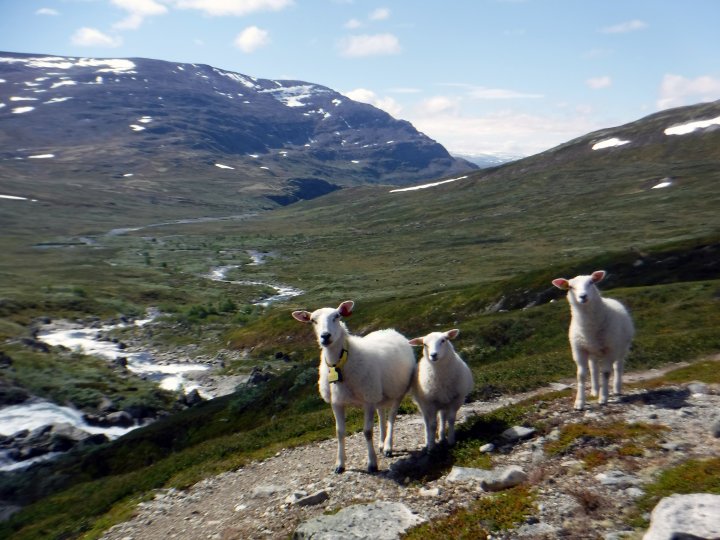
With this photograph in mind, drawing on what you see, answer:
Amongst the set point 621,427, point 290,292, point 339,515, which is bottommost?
point 290,292

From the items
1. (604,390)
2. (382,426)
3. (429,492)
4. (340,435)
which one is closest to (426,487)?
(429,492)

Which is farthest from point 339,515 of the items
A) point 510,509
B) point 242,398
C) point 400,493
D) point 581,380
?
point 242,398

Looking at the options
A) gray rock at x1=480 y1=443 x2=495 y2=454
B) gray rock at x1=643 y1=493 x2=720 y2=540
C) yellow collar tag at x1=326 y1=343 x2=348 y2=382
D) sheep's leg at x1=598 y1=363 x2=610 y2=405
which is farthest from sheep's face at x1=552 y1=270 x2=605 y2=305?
gray rock at x1=643 y1=493 x2=720 y2=540

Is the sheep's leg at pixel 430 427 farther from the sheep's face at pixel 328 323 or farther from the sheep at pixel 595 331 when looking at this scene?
the sheep at pixel 595 331

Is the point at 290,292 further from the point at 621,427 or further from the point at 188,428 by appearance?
the point at 621,427

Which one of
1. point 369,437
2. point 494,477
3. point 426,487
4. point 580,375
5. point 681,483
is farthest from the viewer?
point 580,375

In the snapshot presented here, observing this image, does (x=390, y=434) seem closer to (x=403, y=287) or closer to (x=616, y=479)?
(x=616, y=479)
